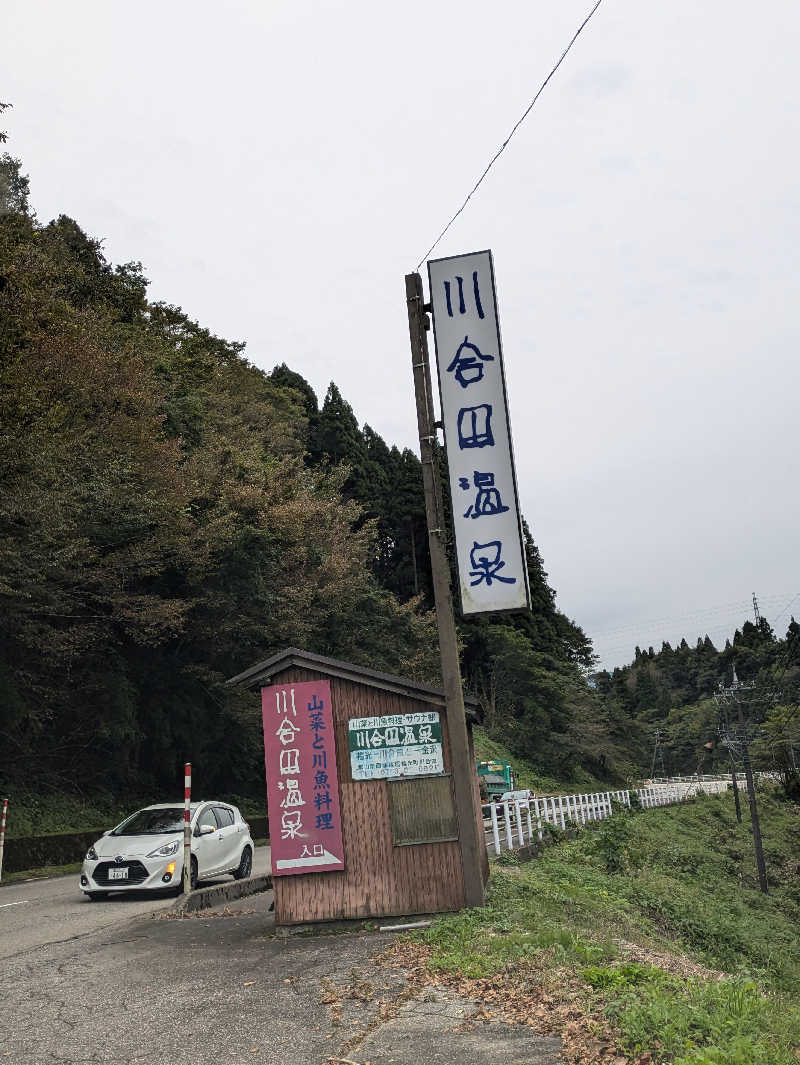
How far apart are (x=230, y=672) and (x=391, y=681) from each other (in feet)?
76.9

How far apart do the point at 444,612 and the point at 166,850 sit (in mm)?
6656

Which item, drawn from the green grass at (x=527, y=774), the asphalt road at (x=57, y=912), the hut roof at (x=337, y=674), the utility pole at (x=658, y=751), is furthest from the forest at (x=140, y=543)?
the utility pole at (x=658, y=751)

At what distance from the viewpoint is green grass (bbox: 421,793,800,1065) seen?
5.25 m

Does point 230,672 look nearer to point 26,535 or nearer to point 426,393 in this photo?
point 26,535

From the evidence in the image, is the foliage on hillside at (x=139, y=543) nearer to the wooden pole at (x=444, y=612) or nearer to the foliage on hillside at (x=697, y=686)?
the wooden pole at (x=444, y=612)

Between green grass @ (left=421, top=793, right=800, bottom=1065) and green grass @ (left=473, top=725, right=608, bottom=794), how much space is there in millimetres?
20085

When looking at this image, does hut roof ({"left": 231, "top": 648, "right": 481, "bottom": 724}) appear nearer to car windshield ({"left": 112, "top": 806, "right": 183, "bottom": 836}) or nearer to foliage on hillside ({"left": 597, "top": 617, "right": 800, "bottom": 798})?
car windshield ({"left": 112, "top": 806, "right": 183, "bottom": 836})

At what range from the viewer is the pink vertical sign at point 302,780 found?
10102mm

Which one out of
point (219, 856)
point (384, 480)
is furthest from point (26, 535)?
point (384, 480)

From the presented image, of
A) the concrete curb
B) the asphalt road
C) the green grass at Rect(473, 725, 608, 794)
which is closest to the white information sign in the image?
the concrete curb

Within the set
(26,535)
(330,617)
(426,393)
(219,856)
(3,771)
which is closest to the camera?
(426,393)

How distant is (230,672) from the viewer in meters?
32.7

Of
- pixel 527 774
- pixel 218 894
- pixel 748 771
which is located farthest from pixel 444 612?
pixel 527 774

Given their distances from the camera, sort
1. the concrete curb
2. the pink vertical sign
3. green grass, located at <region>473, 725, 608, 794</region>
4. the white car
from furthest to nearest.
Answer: green grass, located at <region>473, 725, 608, 794</region>, the white car, the concrete curb, the pink vertical sign
